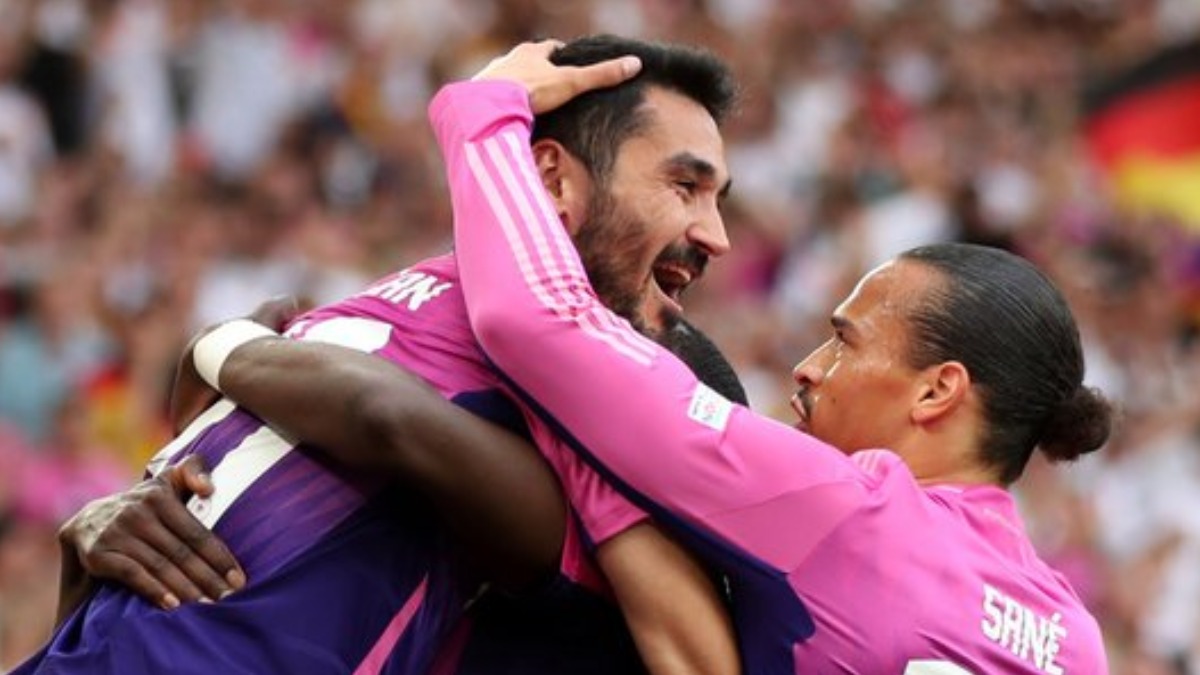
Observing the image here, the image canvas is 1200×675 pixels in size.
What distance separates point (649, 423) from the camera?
3.94 m

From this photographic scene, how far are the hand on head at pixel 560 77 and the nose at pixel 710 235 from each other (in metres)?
0.28

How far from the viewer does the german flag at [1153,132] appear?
505 inches

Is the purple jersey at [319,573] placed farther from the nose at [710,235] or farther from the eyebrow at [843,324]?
the eyebrow at [843,324]

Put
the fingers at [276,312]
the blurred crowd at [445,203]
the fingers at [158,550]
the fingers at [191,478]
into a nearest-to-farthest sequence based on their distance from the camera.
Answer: the fingers at [158,550] → the fingers at [191,478] → the fingers at [276,312] → the blurred crowd at [445,203]

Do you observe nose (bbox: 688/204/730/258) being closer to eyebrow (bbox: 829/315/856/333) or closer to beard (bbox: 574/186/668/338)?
beard (bbox: 574/186/668/338)

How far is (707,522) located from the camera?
155 inches

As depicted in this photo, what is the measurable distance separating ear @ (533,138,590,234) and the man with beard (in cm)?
2

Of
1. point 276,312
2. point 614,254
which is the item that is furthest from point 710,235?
point 276,312

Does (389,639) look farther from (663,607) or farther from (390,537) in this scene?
(663,607)

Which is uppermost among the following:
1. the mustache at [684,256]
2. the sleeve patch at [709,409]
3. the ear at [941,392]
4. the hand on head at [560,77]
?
the hand on head at [560,77]

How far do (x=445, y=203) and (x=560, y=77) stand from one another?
6.58m

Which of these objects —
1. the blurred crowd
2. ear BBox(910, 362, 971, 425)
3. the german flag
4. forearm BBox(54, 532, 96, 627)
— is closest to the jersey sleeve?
ear BBox(910, 362, 971, 425)

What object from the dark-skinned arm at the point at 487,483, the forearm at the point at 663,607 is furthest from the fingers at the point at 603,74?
the forearm at the point at 663,607

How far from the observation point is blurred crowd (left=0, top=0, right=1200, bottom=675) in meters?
9.44
